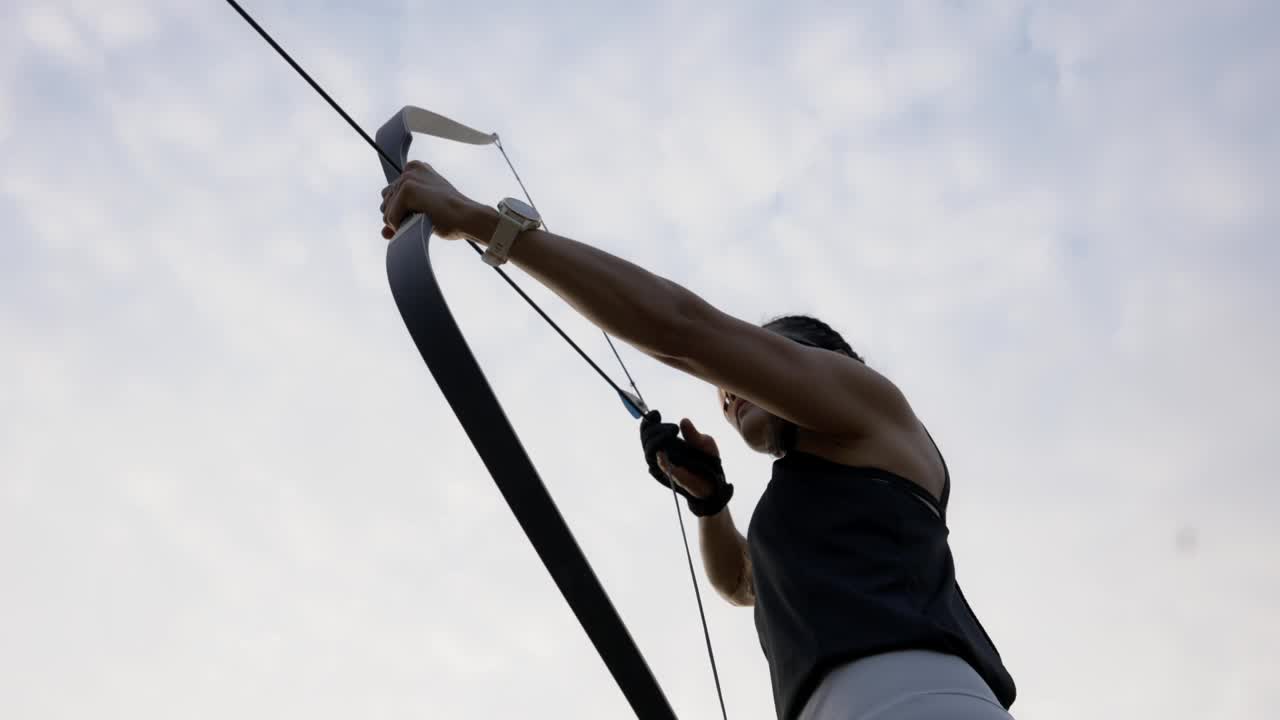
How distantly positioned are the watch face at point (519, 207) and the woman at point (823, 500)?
0.03m

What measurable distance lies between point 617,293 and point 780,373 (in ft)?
0.74

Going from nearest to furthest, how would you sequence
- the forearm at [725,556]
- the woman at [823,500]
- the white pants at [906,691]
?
the white pants at [906,691] → the woman at [823,500] → the forearm at [725,556]

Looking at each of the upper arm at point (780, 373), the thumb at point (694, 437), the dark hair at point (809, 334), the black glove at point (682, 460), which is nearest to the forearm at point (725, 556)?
the black glove at point (682, 460)

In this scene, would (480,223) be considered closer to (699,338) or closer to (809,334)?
(699,338)

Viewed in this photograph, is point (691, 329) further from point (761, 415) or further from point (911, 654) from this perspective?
point (911, 654)

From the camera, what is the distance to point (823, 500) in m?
1.31

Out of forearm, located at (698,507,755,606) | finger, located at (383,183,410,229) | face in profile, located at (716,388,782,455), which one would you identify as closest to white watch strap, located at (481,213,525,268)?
finger, located at (383,183,410,229)

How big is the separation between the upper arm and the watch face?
0.26 meters

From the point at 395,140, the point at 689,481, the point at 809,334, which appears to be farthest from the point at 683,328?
the point at 395,140

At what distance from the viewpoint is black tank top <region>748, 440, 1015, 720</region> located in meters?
1.16

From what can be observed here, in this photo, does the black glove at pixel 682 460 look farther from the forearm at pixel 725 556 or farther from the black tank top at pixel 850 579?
the black tank top at pixel 850 579

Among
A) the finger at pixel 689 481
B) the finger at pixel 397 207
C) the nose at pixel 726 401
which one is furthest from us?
the finger at pixel 689 481

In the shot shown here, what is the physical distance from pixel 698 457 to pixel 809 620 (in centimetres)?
61

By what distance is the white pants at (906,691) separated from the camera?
1030mm
